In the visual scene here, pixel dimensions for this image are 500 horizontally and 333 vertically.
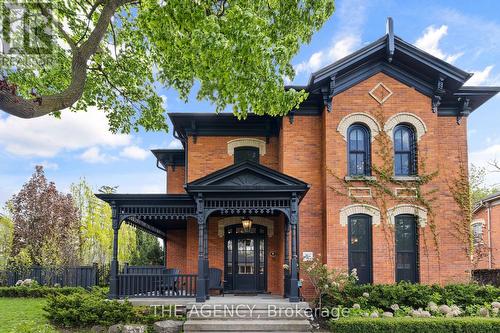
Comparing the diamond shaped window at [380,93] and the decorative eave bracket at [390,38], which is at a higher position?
the decorative eave bracket at [390,38]

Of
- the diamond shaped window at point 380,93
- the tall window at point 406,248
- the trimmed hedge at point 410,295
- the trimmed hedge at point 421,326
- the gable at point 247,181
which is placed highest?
the diamond shaped window at point 380,93

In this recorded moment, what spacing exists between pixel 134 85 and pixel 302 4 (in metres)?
6.26

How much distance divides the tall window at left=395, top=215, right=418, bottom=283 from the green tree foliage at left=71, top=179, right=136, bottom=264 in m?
18.8

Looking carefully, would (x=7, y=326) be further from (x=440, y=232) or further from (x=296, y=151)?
(x=440, y=232)

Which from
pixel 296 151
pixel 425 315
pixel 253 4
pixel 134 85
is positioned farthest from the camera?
pixel 296 151

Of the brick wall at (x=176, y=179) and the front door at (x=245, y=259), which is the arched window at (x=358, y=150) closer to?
the front door at (x=245, y=259)

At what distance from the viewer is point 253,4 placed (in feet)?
30.5

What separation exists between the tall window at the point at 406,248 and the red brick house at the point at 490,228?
337 inches

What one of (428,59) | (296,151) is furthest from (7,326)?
(428,59)

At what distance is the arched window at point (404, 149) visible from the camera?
14453mm

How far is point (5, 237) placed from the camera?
927 inches

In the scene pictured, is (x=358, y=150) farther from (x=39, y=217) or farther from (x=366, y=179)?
(x=39, y=217)

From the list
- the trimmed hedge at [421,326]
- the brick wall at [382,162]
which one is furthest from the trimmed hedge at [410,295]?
the trimmed hedge at [421,326]

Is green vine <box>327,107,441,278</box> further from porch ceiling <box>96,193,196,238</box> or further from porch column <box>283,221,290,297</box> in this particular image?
porch ceiling <box>96,193,196,238</box>
